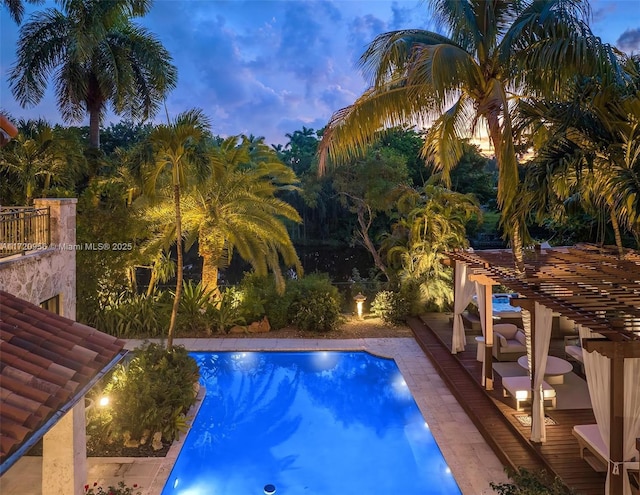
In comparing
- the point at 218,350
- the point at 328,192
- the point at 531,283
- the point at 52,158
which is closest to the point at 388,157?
the point at 328,192

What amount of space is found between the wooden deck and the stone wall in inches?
283

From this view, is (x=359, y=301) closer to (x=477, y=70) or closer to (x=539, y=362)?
(x=539, y=362)

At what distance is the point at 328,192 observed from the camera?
1037 inches

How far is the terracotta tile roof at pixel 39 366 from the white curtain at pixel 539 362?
6.05 meters

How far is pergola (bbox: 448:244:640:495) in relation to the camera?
5.68 metres

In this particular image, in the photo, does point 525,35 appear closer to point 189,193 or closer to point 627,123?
point 627,123

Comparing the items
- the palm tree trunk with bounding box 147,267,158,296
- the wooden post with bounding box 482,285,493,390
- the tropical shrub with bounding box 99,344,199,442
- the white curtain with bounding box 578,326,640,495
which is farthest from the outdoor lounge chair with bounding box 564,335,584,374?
the palm tree trunk with bounding box 147,267,158,296

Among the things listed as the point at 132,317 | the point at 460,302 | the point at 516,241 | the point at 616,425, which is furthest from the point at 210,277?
the point at 616,425

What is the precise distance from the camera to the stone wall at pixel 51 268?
6113 millimetres

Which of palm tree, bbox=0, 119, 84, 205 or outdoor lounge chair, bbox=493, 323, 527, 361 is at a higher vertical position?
palm tree, bbox=0, 119, 84, 205

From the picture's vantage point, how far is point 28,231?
759 cm

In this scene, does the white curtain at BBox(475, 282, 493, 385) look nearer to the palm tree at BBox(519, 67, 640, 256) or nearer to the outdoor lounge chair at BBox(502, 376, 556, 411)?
the outdoor lounge chair at BBox(502, 376, 556, 411)

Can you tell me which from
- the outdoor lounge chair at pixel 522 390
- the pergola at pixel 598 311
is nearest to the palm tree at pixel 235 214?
the pergola at pixel 598 311

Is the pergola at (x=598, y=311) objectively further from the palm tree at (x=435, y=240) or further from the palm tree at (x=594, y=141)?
the palm tree at (x=435, y=240)
